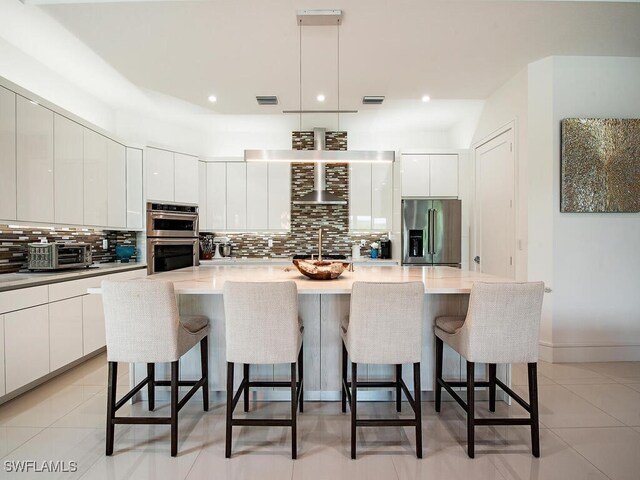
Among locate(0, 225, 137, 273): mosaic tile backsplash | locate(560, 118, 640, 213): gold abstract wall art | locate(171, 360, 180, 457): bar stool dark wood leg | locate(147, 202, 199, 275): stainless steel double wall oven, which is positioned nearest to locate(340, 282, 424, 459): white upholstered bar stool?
locate(171, 360, 180, 457): bar stool dark wood leg

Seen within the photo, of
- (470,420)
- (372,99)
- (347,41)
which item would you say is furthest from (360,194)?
(470,420)

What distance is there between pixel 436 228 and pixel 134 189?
407 centimetres

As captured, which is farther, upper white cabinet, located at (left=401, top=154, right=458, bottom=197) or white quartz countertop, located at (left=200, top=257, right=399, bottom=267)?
white quartz countertop, located at (left=200, top=257, right=399, bottom=267)

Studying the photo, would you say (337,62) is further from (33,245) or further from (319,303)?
(33,245)

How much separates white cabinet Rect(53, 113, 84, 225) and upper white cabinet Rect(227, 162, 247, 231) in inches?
78.5

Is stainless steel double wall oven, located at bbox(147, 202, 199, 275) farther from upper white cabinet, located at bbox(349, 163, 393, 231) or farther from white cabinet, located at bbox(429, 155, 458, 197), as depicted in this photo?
white cabinet, located at bbox(429, 155, 458, 197)

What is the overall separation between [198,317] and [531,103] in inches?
145

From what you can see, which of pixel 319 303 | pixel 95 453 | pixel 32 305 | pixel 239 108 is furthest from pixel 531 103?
pixel 32 305

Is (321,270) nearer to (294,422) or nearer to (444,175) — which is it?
(294,422)

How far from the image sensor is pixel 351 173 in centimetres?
518

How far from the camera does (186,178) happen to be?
A: 4.89 meters

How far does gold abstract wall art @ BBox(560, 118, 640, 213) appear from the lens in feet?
10.6

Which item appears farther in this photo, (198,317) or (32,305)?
(32,305)

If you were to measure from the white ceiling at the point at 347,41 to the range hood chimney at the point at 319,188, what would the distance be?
110cm
